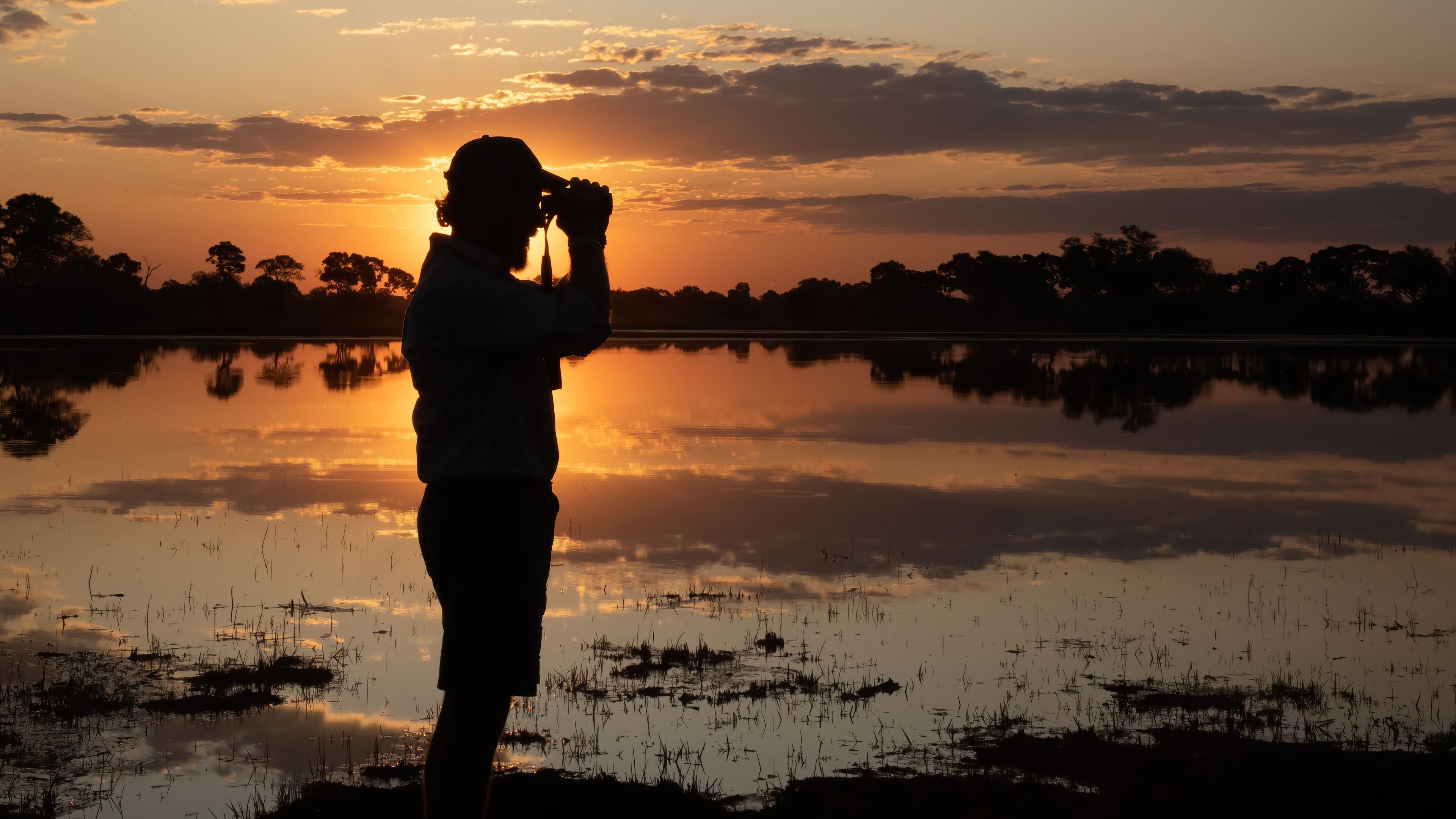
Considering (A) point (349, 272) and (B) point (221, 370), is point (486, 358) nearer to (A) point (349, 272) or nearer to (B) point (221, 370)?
(B) point (221, 370)

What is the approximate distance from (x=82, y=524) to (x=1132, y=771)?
9.89 metres

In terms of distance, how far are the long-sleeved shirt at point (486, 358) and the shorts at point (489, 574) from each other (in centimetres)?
7

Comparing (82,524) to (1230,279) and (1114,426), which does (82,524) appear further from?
(1230,279)

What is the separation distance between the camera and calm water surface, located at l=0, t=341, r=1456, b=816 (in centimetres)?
609

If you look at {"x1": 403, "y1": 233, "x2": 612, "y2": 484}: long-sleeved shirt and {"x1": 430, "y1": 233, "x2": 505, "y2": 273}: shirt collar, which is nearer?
{"x1": 403, "y1": 233, "x2": 612, "y2": 484}: long-sleeved shirt

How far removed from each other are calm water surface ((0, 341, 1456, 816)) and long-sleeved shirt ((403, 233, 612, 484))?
2733 millimetres

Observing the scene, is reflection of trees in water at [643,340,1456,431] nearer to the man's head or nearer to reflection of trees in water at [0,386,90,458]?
reflection of trees in water at [0,386,90,458]

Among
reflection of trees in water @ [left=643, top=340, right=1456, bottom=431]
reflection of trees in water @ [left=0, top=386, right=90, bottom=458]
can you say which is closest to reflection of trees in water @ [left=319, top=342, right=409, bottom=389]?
reflection of trees in water @ [left=0, top=386, right=90, bottom=458]

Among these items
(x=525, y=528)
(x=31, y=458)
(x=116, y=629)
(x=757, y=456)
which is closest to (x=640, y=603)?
(x=116, y=629)

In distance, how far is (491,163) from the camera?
3316mm

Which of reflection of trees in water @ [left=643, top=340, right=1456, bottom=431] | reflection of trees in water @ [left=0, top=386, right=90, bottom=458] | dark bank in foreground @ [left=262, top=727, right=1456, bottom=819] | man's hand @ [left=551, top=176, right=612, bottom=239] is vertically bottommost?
dark bank in foreground @ [left=262, top=727, right=1456, bottom=819]

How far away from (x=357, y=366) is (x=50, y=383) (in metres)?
11.1

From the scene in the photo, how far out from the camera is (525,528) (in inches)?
125

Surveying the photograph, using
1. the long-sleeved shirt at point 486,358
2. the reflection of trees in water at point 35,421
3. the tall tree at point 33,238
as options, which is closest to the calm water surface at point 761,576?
the reflection of trees in water at point 35,421
